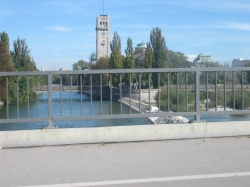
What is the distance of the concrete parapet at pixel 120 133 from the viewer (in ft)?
24.0

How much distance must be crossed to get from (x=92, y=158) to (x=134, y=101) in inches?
83.5

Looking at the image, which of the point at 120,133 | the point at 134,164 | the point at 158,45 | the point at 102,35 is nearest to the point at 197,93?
the point at 120,133

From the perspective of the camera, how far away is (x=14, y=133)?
23.9 feet

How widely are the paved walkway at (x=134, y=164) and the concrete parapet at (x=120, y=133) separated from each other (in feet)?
0.39

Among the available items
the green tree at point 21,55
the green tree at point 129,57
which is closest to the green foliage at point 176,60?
the green tree at point 129,57

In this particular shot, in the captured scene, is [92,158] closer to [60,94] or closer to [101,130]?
[101,130]

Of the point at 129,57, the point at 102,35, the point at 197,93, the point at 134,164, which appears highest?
the point at 102,35

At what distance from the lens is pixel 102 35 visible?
553 ft

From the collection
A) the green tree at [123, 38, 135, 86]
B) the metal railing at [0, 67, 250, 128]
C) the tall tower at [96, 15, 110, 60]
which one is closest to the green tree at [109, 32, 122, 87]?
the green tree at [123, 38, 135, 86]

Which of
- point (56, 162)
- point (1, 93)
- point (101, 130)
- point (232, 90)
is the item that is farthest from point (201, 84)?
point (1, 93)

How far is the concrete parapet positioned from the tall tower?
6192 inches

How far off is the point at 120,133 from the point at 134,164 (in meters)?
1.47

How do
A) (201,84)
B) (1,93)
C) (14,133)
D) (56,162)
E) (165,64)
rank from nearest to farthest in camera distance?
Answer: (56,162), (14,133), (201,84), (1,93), (165,64)

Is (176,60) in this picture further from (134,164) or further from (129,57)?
(134,164)
